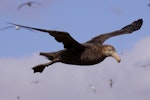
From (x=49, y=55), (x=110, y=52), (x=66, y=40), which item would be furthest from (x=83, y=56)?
(x=49, y=55)

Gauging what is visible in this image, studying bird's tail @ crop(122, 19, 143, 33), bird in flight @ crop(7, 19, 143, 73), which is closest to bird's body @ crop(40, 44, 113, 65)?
bird in flight @ crop(7, 19, 143, 73)

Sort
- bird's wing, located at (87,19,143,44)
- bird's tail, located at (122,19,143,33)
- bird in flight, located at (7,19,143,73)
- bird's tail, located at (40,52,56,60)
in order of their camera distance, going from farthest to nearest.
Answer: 1. bird's tail, located at (122,19,143,33)
2. bird's wing, located at (87,19,143,44)
3. bird's tail, located at (40,52,56,60)
4. bird in flight, located at (7,19,143,73)

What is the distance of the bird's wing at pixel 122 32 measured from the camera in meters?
25.8

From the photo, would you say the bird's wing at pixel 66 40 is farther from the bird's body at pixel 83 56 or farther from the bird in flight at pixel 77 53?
the bird's body at pixel 83 56

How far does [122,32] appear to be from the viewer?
2688 centimetres

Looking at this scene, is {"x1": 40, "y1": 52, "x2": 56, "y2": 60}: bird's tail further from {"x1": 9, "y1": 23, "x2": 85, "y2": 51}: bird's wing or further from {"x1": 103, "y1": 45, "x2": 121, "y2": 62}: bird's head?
{"x1": 103, "y1": 45, "x2": 121, "y2": 62}: bird's head

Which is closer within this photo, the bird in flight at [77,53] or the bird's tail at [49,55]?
the bird in flight at [77,53]

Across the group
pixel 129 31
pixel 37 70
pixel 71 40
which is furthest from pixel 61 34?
pixel 129 31

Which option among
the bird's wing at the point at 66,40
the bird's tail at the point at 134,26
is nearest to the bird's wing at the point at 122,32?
the bird's tail at the point at 134,26

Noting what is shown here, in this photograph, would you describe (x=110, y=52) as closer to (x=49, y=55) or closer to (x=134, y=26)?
(x=49, y=55)

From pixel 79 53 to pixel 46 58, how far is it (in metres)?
1.50

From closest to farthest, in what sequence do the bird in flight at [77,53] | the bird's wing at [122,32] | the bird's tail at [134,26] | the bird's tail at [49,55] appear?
the bird in flight at [77,53], the bird's tail at [49,55], the bird's wing at [122,32], the bird's tail at [134,26]

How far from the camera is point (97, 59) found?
22.8 m

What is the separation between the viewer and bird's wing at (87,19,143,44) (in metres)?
25.8
